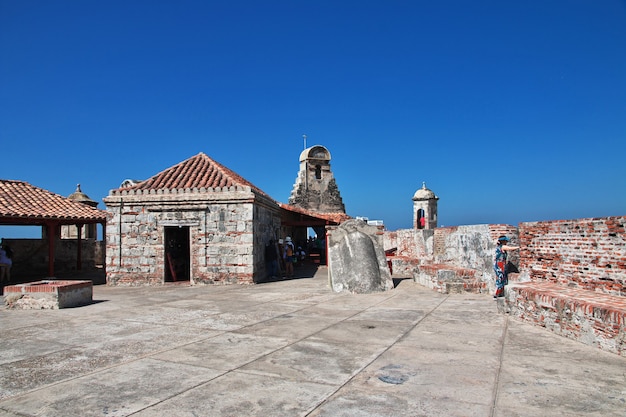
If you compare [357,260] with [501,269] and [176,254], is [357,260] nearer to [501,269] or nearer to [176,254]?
[501,269]

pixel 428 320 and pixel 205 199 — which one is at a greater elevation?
pixel 205 199

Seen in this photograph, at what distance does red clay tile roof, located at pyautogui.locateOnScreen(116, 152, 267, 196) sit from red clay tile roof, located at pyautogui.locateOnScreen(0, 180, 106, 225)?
10.6 feet

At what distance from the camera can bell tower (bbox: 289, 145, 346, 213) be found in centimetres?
3016

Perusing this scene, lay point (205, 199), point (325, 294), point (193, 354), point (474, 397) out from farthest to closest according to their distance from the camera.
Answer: point (205, 199)
point (325, 294)
point (193, 354)
point (474, 397)

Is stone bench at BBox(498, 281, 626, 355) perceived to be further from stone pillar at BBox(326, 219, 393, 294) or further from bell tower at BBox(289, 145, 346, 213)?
bell tower at BBox(289, 145, 346, 213)

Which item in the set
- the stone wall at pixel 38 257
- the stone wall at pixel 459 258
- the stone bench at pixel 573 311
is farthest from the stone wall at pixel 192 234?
the stone bench at pixel 573 311

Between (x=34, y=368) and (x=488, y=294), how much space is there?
8655 millimetres

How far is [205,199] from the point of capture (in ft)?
46.4

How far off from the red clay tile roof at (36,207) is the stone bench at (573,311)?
14.3m

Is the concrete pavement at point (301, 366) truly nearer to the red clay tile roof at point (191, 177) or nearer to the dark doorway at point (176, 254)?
the dark doorway at point (176, 254)

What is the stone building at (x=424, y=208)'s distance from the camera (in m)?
31.4

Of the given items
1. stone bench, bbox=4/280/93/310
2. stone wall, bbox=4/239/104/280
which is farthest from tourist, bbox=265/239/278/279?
stone wall, bbox=4/239/104/280

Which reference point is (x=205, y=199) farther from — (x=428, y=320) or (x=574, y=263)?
(x=574, y=263)

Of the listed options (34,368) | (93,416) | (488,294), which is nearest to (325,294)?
(488,294)
